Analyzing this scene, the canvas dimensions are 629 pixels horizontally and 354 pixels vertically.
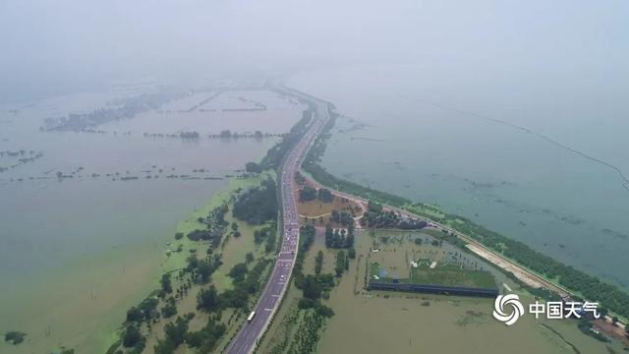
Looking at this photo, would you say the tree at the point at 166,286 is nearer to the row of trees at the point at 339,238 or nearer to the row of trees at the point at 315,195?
the row of trees at the point at 339,238

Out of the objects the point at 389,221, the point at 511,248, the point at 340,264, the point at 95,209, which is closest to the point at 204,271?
the point at 340,264

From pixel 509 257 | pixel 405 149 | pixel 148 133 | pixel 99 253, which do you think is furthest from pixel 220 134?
pixel 509 257

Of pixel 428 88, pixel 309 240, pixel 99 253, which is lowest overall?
pixel 99 253

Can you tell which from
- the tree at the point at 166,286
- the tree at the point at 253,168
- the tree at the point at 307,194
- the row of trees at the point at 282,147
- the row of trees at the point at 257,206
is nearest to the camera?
the tree at the point at 166,286

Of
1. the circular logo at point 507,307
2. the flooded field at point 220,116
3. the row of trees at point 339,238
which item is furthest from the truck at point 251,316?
the flooded field at point 220,116

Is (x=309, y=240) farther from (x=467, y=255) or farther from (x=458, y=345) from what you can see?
(x=458, y=345)

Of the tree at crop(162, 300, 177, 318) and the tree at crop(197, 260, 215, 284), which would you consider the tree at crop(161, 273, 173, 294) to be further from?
the tree at crop(197, 260, 215, 284)
